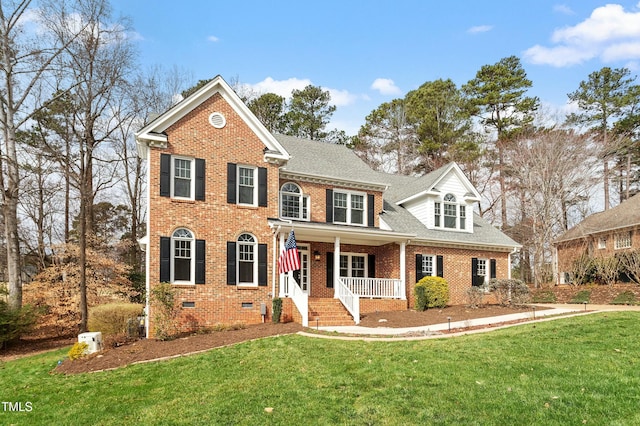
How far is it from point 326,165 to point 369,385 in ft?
44.8

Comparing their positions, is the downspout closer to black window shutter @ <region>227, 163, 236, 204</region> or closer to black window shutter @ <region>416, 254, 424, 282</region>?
black window shutter @ <region>227, 163, 236, 204</region>

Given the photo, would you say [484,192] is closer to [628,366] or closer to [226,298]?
[226,298]

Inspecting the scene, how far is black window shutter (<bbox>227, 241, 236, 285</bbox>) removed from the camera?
1588 cm

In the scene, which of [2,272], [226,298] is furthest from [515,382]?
[2,272]

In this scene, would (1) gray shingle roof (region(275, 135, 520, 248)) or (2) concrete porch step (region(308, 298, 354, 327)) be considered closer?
(2) concrete porch step (region(308, 298, 354, 327))

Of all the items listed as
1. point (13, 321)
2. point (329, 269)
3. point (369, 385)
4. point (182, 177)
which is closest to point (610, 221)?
point (329, 269)

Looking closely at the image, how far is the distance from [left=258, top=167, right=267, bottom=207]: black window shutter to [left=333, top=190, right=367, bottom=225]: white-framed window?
→ 3.80 m

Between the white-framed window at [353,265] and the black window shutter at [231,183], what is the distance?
6.03m

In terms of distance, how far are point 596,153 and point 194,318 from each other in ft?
95.5

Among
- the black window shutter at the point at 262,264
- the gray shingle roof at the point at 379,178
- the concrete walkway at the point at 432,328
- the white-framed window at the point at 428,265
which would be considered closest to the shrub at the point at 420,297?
the white-framed window at the point at 428,265

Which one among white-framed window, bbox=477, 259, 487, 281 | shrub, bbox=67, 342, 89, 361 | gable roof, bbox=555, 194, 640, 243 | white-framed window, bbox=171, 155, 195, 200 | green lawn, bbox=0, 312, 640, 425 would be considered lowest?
shrub, bbox=67, 342, 89, 361

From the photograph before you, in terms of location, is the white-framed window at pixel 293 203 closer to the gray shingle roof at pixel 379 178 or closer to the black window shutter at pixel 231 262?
the gray shingle roof at pixel 379 178

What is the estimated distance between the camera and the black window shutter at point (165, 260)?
1493 cm

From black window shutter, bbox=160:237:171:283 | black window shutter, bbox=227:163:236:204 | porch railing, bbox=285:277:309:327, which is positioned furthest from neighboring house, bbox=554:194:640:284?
black window shutter, bbox=160:237:171:283
